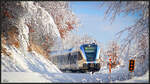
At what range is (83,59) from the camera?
20.1 m

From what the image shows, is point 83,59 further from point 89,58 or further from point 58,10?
point 58,10

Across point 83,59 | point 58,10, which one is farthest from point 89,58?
point 58,10

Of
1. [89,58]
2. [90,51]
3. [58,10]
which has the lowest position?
[89,58]

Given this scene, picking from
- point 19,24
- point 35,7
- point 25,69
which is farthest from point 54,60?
point 35,7

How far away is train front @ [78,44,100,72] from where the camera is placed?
20016 millimetres

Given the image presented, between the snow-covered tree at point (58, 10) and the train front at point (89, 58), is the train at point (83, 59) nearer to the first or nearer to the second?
the train front at point (89, 58)

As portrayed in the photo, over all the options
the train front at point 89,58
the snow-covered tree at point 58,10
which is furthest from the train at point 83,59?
the snow-covered tree at point 58,10

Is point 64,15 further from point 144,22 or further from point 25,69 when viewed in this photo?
point 144,22

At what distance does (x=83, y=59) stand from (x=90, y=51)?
1156mm

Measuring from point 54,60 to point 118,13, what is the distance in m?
13.3

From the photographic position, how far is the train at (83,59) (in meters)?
20.1

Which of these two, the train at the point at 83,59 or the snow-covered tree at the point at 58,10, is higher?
the snow-covered tree at the point at 58,10

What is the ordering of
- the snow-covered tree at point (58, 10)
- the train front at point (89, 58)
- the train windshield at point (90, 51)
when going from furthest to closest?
the train windshield at point (90, 51)
the train front at point (89, 58)
the snow-covered tree at point (58, 10)

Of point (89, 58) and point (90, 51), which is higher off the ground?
point (90, 51)
